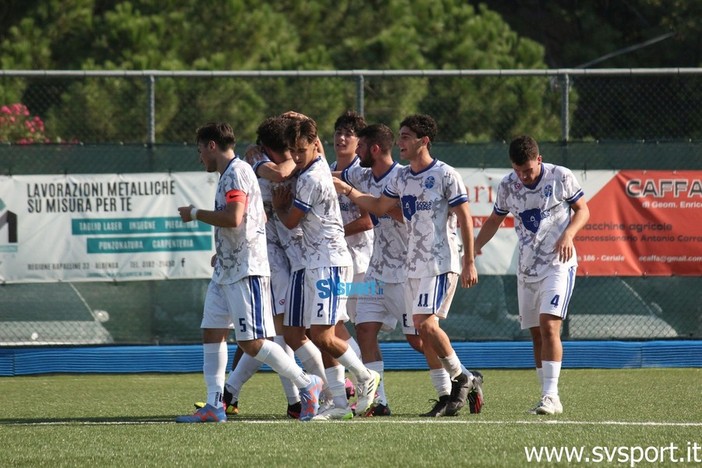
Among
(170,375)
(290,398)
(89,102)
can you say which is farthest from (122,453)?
(89,102)

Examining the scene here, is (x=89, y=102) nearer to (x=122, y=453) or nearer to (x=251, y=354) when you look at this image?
(x=251, y=354)

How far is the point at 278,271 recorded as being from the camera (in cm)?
882

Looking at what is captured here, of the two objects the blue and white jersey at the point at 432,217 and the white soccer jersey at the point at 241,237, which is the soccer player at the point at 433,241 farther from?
the white soccer jersey at the point at 241,237

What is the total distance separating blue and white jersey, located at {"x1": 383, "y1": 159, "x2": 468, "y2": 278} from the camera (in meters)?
8.63

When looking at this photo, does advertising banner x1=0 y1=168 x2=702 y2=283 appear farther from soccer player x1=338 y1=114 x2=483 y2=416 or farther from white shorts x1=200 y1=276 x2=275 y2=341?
white shorts x1=200 y1=276 x2=275 y2=341

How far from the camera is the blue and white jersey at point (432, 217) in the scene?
8.63 meters

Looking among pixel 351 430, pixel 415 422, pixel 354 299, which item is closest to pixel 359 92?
pixel 354 299

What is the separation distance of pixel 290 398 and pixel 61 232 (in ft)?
15.2

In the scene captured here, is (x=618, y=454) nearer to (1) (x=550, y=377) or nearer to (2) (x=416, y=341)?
(1) (x=550, y=377)

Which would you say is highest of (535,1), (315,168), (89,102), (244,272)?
(535,1)

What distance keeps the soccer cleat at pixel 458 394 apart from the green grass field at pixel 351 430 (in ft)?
0.46

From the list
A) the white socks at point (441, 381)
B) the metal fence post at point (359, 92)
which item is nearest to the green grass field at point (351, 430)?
the white socks at point (441, 381)

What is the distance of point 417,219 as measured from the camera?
28.6 ft

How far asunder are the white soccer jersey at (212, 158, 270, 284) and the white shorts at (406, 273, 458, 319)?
47.6 inches
